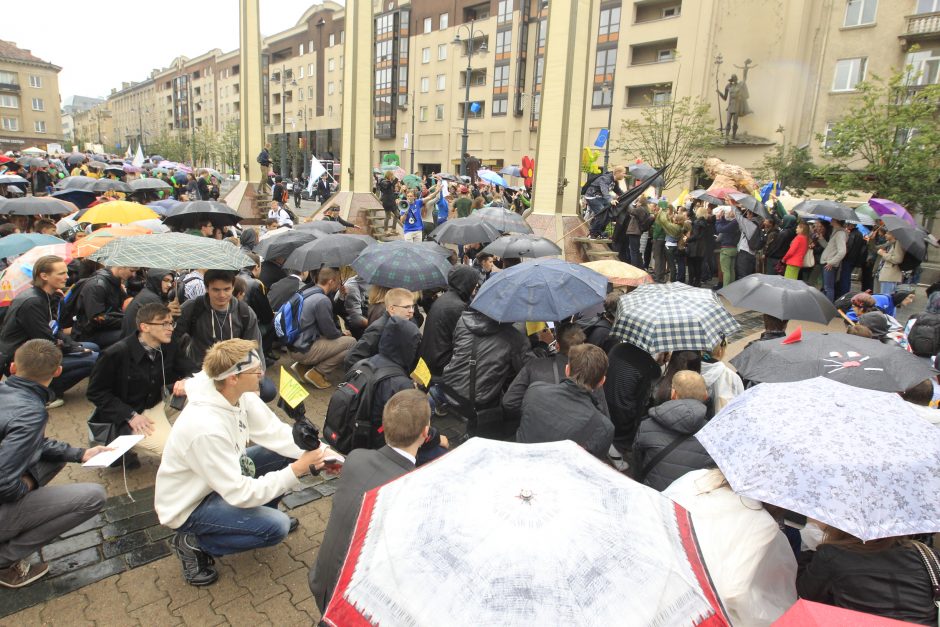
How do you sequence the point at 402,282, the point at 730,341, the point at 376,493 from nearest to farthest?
the point at 376,493, the point at 402,282, the point at 730,341

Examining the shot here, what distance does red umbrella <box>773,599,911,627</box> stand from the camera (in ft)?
4.90

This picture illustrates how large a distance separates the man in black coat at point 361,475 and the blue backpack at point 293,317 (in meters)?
4.13

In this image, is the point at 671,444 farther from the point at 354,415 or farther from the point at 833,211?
the point at 833,211

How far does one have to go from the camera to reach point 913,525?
2.11 meters

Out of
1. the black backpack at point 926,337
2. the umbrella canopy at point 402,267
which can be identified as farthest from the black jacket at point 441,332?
the black backpack at point 926,337

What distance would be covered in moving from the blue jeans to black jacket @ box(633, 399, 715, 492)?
2.30 meters

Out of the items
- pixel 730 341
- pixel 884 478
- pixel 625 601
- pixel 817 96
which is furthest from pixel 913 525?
pixel 817 96

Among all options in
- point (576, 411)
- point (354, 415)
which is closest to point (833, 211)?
point (576, 411)

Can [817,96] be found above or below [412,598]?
above

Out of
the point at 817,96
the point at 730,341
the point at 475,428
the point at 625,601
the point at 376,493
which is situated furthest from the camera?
the point at 817,96

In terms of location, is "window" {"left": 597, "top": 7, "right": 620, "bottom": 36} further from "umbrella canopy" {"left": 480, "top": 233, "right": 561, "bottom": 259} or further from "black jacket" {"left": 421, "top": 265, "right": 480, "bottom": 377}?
"black jacket" {"left": 421, "top": 265, "right": 480, "bottom": 377}

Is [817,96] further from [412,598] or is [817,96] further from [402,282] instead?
[412,598]

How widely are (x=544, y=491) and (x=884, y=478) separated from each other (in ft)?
4.67

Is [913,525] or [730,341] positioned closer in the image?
[913,525]
